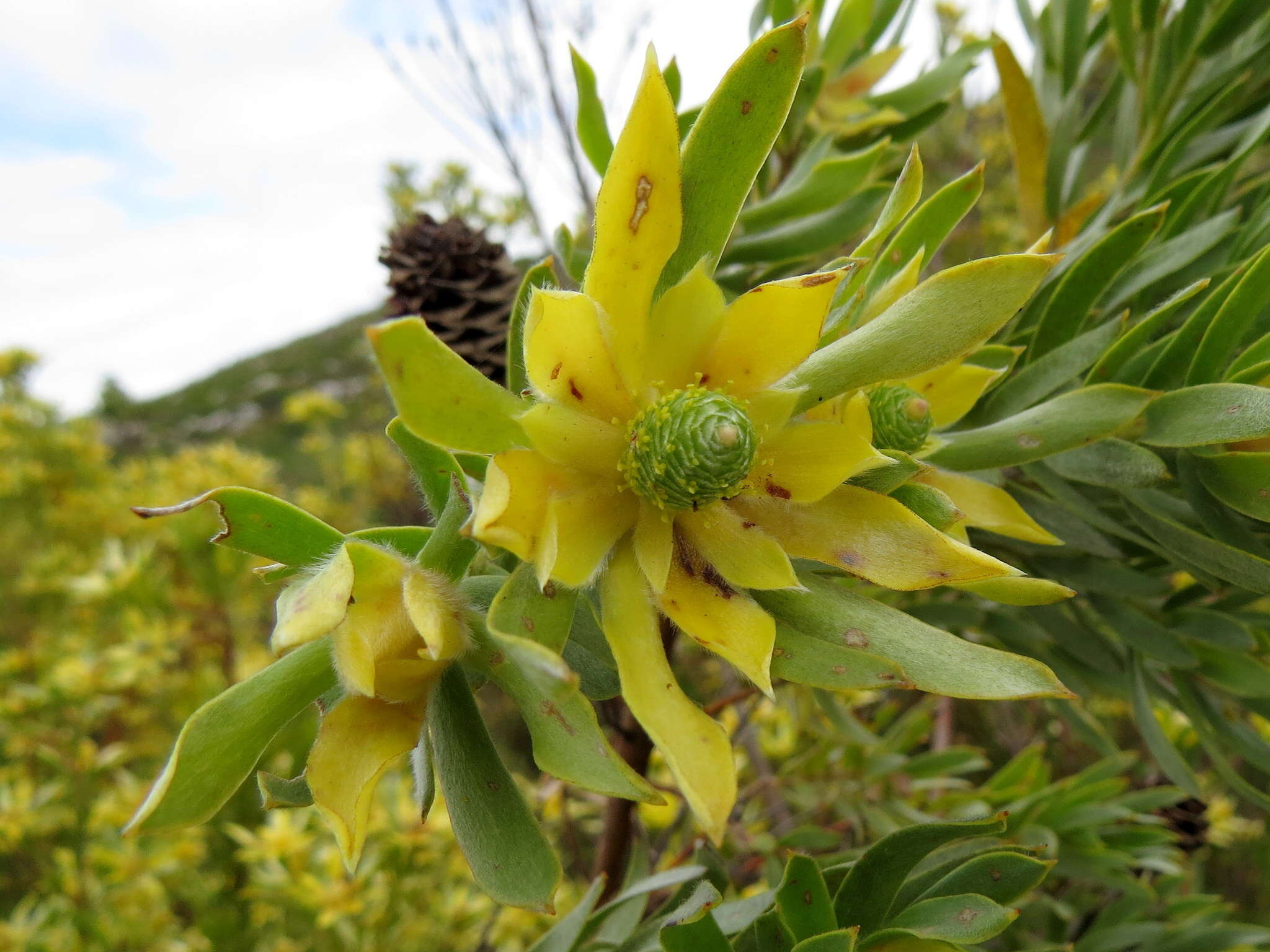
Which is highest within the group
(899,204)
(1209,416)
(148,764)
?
(899,204)

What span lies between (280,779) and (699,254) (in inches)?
15.5

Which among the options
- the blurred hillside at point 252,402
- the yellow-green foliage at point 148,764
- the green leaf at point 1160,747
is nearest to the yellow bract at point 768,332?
the green leaf at point 1160,747

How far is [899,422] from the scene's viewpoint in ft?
1.74

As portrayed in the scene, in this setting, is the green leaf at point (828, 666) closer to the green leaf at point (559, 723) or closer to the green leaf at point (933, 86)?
the green leaf at point (559, 723)

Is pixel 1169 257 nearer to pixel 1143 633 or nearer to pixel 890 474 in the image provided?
pixel 1143 633

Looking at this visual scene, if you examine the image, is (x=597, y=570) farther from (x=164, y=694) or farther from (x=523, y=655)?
(x=164, y=694)

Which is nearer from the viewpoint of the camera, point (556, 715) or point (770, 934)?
point (556, 715)

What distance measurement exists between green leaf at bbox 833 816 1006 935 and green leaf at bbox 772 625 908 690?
0.67 feet

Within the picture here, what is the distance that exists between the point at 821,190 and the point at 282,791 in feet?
2.19

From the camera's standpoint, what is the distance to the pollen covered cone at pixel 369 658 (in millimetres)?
385

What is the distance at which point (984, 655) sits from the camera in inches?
16.1

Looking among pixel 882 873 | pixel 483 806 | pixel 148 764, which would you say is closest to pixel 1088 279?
pixel 882 873

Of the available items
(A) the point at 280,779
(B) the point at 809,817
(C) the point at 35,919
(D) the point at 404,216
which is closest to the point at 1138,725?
(A) the point at 280,779

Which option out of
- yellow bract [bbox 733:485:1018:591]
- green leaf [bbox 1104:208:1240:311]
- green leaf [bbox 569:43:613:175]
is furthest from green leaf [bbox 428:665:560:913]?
green leaf [bbox 1104:208:1240:311]
